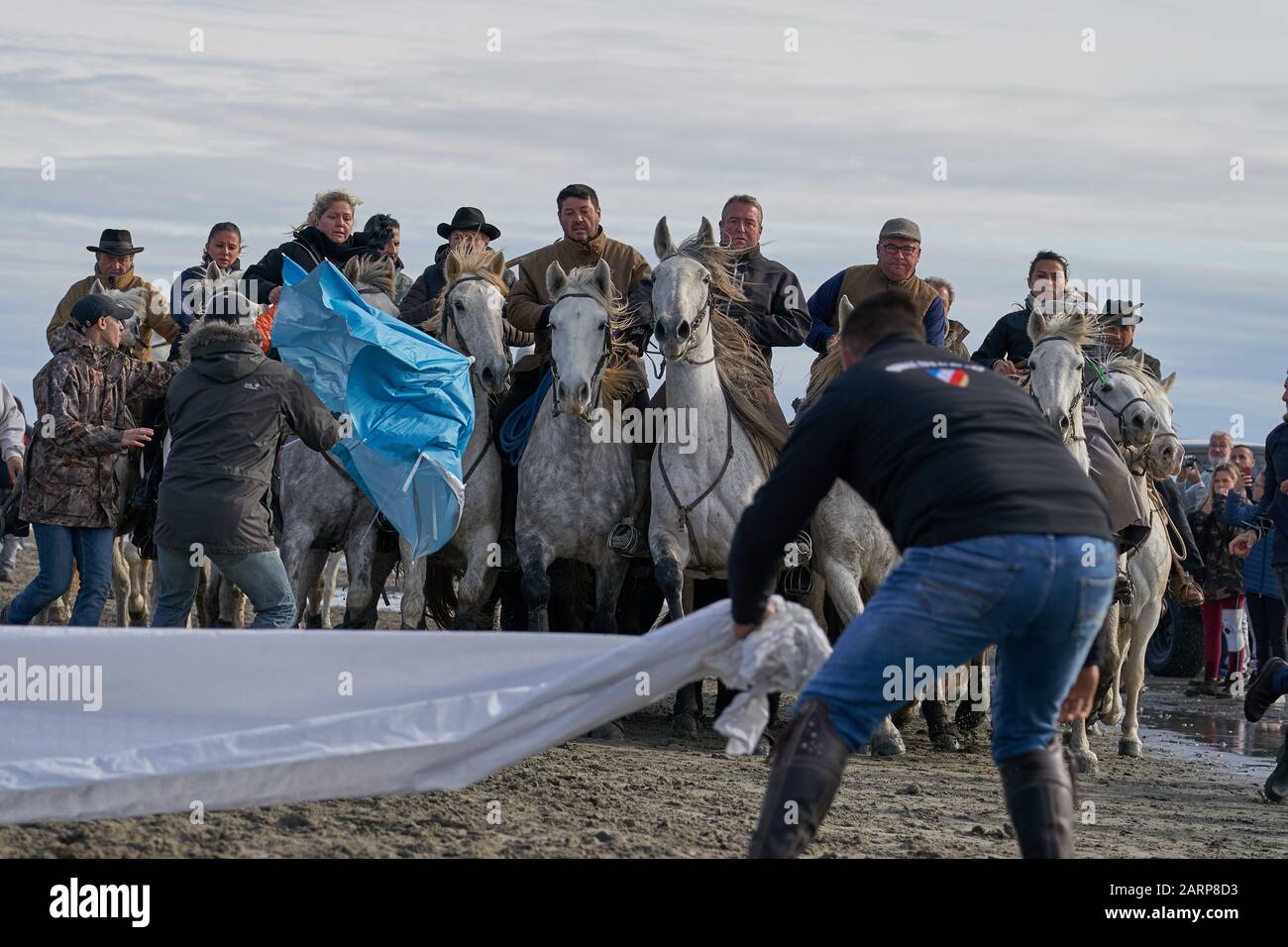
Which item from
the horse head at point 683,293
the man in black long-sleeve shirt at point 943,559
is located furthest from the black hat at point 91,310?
the man in black long-sleeve shirt at point 943,559

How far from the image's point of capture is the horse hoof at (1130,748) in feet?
42.2

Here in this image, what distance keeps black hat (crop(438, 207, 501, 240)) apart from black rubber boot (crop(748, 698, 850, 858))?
8346 mm

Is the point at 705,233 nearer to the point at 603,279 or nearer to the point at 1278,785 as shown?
the point at 603,279

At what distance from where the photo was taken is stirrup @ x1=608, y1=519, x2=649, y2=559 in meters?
11.9

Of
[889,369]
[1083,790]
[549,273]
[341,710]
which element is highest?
[549,273]

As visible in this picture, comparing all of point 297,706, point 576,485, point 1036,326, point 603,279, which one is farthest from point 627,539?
point 297,706

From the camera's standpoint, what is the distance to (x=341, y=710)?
7.09 m

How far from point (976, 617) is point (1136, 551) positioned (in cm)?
800

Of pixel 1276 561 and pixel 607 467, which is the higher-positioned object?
pixel 607 467

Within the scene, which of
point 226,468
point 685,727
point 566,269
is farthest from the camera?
point 566,269

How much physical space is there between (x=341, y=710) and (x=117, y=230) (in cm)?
836

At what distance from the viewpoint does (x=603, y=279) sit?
11.7 metres

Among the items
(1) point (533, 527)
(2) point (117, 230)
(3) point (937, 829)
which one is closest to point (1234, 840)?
(3) point (937, 829)
